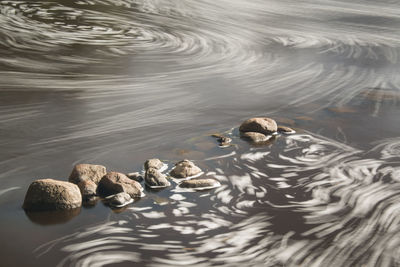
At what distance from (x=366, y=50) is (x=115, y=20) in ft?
6.87

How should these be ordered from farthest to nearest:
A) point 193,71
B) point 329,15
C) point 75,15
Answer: point 329,15
point 75,15
point 193,71

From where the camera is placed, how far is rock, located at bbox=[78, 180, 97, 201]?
189 centimetres

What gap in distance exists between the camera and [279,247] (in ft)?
5.57

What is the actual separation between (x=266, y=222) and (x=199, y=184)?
310mm

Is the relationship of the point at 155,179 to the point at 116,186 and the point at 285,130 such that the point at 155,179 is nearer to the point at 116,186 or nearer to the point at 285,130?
the point at 116,186

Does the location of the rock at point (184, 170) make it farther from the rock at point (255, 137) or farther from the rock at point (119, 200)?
the rock at point (255, 137)

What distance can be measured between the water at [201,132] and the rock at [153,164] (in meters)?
0.09

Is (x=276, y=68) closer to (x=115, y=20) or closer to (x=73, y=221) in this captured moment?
(x=115, y=20)

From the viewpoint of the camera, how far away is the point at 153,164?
7.12 ft

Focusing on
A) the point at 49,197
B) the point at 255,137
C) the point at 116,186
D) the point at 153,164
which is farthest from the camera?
the point at 255,137

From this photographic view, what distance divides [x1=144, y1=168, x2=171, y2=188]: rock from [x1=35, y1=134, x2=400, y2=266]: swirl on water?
0.08 metres

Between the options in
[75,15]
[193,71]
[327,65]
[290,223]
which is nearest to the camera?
[290,223]

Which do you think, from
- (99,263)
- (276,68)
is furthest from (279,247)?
(276,68)

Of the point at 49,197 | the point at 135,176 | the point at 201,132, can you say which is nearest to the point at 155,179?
the point at 135,176
